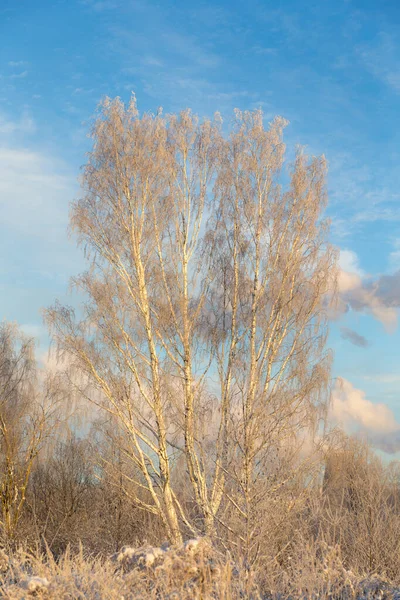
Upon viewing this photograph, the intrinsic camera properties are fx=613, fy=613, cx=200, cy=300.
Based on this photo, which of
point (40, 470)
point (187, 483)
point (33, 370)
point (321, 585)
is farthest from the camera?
point (40, 470)

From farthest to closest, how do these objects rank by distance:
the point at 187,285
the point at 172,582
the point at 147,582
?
1. the point at 187,285
2. the point at 147,582
3. the point at 172,582

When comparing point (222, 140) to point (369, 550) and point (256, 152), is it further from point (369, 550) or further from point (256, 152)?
point (369, 550)

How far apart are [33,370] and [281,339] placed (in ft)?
39.1

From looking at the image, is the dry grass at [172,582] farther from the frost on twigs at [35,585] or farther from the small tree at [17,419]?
the small tree at [17,419]

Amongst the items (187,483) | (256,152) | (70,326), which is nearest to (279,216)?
(256,152)

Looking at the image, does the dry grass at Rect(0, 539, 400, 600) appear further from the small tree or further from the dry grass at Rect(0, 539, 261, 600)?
the small tree

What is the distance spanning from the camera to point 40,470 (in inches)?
960

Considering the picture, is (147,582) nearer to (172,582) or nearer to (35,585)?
(172,582)

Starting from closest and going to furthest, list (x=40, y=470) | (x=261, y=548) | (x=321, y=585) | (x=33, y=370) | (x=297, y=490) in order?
(x=321, y=585)
(x=261, y=548)
(x=297, y=490)
(x=33, y=370)
(x=40, y=470)

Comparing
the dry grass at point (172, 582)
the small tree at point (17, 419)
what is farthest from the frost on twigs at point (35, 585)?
the small tree at point (17, 419)

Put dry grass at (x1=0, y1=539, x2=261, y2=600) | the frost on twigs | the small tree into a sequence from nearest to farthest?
the frost on twigs
dry grass at (x1=0, y1=539, x2=261, y2=600)
the small tree

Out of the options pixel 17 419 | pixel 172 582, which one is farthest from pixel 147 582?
pixel 17 419

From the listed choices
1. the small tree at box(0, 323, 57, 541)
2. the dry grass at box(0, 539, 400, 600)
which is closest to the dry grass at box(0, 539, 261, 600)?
the dry grass at box(0, 539, 400, 600)

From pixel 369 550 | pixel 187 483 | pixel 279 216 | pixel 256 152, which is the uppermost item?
pixel 256 152
